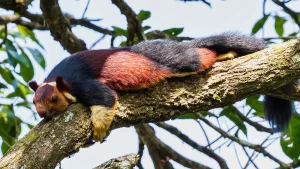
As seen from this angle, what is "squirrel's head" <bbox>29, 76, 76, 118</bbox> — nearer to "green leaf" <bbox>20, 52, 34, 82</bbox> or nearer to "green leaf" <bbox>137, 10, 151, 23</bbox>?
"green leaf" <bbox>20, 52, 34, 82</bbox>

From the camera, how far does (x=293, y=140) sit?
4590mm

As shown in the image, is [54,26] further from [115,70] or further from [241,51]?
[241,51]

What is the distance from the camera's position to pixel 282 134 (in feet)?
15.1

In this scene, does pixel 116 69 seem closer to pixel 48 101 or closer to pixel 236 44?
pixel 48 101

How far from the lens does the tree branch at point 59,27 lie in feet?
15.1

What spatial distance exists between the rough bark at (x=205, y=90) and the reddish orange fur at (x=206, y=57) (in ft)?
0.16

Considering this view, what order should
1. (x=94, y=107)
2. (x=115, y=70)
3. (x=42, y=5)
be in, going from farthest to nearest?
(x=42, y=5) < (x=115, y=70) < (x=94, y=107)

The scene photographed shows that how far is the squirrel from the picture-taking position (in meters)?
3.68

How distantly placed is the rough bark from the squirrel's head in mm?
88

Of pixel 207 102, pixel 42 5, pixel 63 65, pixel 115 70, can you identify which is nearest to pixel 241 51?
pixel 207 102

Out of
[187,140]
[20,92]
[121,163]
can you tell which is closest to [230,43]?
[187,140]

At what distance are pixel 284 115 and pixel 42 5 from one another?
1.92 meters

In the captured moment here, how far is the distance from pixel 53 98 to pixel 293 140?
1.88 metres

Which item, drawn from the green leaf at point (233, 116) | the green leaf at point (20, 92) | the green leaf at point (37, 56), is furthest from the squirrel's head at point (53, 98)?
the green leaf at point (233, 116)
